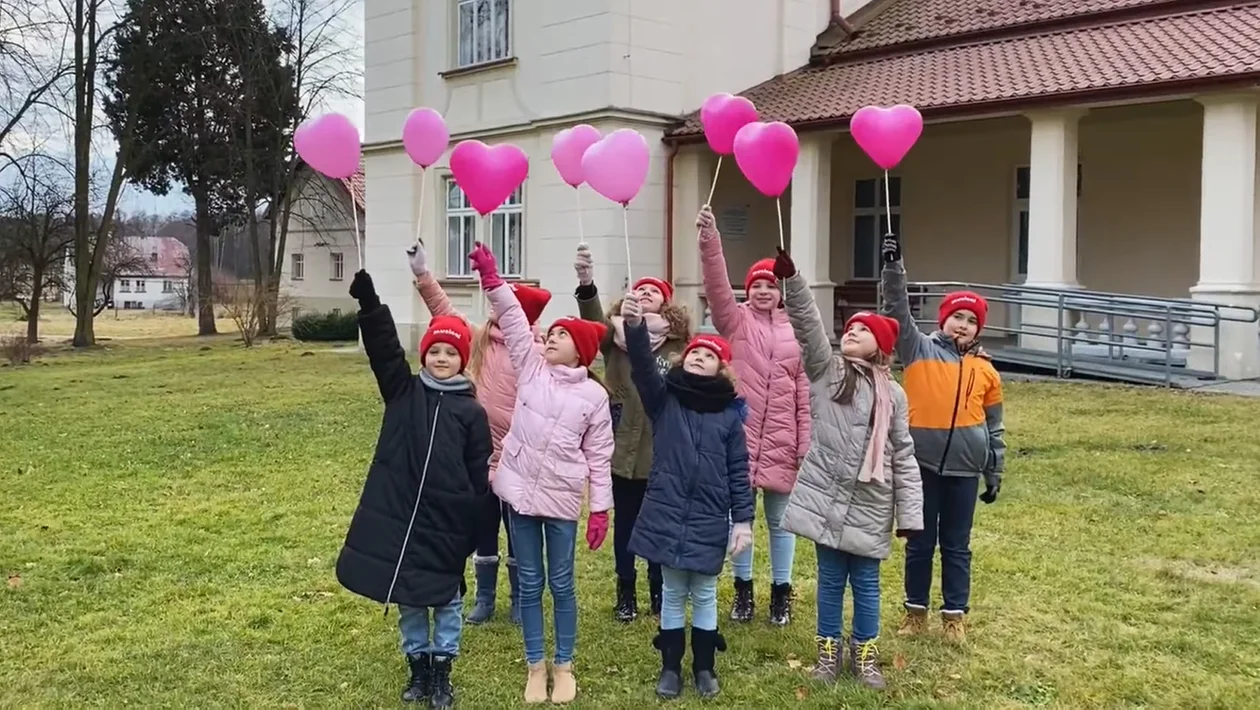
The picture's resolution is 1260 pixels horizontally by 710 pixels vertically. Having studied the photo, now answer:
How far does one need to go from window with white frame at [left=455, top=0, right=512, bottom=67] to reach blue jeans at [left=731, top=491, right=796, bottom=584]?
14384mm

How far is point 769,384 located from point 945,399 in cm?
73

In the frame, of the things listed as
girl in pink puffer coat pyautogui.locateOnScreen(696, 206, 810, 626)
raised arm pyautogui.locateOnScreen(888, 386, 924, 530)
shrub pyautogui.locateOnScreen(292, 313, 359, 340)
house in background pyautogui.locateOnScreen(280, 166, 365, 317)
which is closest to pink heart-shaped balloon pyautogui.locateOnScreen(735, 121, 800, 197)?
girl in pink puffer coat pyautogui.locateOnScreen(696, 206, 810, 626)

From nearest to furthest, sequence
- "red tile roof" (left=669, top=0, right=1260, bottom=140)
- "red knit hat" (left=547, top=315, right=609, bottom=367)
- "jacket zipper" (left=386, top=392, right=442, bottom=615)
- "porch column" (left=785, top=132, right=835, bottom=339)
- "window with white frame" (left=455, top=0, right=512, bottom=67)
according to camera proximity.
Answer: "jacket zipper" (left=386, top=392, right=442, bottom=615), "red knit hat" (left=547, top=315, right=609, bottom=367), "red tile roof" (left=669, top=0, right=1260, bottom=140), "porch column" (left=785, top=132, right=835, bottom=339), "window with white frame" (left=455, top=0, right=512, bottom=67)

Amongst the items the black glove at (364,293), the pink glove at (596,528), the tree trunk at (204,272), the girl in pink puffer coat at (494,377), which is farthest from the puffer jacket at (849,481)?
the tree trunk at (204,272)

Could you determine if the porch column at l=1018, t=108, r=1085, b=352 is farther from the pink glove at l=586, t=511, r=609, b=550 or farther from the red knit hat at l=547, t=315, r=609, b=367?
the pink glove at l=586, t=511, r=609, b=550

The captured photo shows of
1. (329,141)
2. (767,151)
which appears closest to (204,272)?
(329,141)

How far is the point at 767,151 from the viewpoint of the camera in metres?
4.88

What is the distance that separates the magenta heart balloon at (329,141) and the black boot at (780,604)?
2581 millimetres

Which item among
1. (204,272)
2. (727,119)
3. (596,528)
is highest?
(727,119)

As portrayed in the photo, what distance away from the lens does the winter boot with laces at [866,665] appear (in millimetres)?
4219

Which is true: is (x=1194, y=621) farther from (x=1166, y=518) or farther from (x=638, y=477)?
(x=638, y=477)

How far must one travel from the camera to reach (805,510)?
13.9 ft

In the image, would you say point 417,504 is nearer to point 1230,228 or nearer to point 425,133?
point 425,133

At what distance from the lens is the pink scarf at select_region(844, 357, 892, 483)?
4.15 meters
